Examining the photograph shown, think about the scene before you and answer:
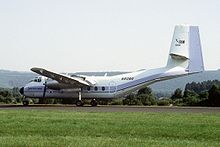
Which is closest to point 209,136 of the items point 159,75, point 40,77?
point 159,75

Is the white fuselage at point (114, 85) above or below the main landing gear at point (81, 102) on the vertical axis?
above

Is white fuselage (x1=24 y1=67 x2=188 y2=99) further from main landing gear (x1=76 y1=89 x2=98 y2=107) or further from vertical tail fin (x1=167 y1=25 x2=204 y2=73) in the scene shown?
vertical tail fin (x1=167 y1=25 x2=204 y2=73)

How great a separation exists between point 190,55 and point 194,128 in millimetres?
30107

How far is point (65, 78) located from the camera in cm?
5009

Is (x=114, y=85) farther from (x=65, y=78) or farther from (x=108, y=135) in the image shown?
(x=108, y=135)

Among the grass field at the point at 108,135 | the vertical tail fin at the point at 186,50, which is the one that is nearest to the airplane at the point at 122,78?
the vertical tail fin at the point at 186,50

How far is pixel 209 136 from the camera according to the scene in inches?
679

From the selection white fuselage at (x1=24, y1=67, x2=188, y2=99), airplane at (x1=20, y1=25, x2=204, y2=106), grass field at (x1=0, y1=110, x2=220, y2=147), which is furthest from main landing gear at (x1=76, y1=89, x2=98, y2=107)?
grass field at (x1=0, y1=110, x2=220, y2=147)

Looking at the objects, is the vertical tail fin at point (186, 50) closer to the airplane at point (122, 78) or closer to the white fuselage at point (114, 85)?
the airplane at point (122, 78)

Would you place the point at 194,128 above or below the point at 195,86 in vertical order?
below

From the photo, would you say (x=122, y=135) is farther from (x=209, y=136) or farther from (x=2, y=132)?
(x=2, y=132)

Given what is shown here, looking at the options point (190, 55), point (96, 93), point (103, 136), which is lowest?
point (103, 136)

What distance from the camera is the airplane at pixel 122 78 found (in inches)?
1941

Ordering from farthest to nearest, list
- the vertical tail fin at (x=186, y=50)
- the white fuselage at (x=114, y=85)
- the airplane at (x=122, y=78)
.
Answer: the white fuselage at (x=114, y=85), the airplane at (x=122, y=78), the vertical tail fin at (x=186, y=50)
